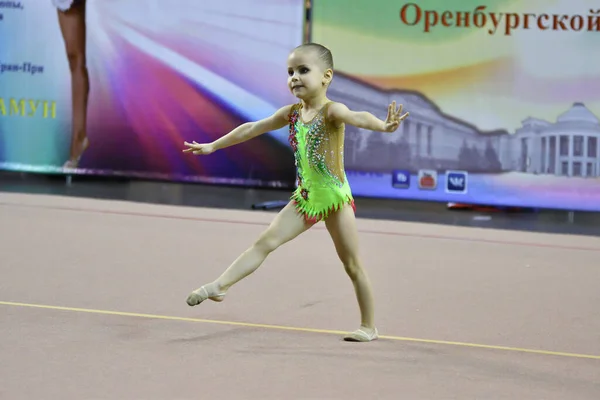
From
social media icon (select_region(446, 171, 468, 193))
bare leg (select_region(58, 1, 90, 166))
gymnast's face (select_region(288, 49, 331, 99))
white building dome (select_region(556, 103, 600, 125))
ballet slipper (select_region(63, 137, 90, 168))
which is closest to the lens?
gymnast's face (select_region(288, 49, 331, 99))

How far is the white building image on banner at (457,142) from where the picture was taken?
995 centimetres

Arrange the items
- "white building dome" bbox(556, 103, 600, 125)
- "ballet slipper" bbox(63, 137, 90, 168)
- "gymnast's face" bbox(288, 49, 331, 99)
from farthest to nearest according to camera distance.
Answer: "ballet slipper" bbox(63, 137, 90, 168) < "white building dome" bbox(556, 103, 600, 125) < "gymnast's face" bbox(288, 49, 331, 99)

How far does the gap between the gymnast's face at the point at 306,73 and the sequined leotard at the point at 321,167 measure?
0.11 metres

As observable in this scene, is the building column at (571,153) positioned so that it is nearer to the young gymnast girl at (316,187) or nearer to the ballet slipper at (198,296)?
the young gymnast girl at (316,187)

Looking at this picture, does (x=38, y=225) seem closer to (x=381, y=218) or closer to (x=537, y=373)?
(x=381, y=218)

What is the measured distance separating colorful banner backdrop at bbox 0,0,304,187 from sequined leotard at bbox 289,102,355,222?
536cm

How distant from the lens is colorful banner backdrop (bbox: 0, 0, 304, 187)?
34.4 ft

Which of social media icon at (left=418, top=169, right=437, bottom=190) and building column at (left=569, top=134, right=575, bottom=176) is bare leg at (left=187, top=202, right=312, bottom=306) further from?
building column at (left=569, top=134, right=575, bottom=176)

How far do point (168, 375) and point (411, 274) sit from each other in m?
3.03

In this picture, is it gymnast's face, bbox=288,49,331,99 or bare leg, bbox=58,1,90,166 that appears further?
bare leg, bbox=58,1,90,166

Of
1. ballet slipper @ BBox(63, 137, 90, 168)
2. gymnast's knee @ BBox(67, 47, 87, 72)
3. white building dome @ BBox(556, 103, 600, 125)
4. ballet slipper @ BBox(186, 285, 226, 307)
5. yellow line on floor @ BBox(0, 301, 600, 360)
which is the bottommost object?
yellow line on floor @ BBox(0, 301, 600, 360)

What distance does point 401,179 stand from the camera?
33.9ft

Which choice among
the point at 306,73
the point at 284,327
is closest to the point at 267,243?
the point at 284,327

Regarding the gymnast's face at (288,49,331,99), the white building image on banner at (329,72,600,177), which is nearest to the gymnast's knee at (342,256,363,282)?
the gymnast's face at (288,49,331,99)
